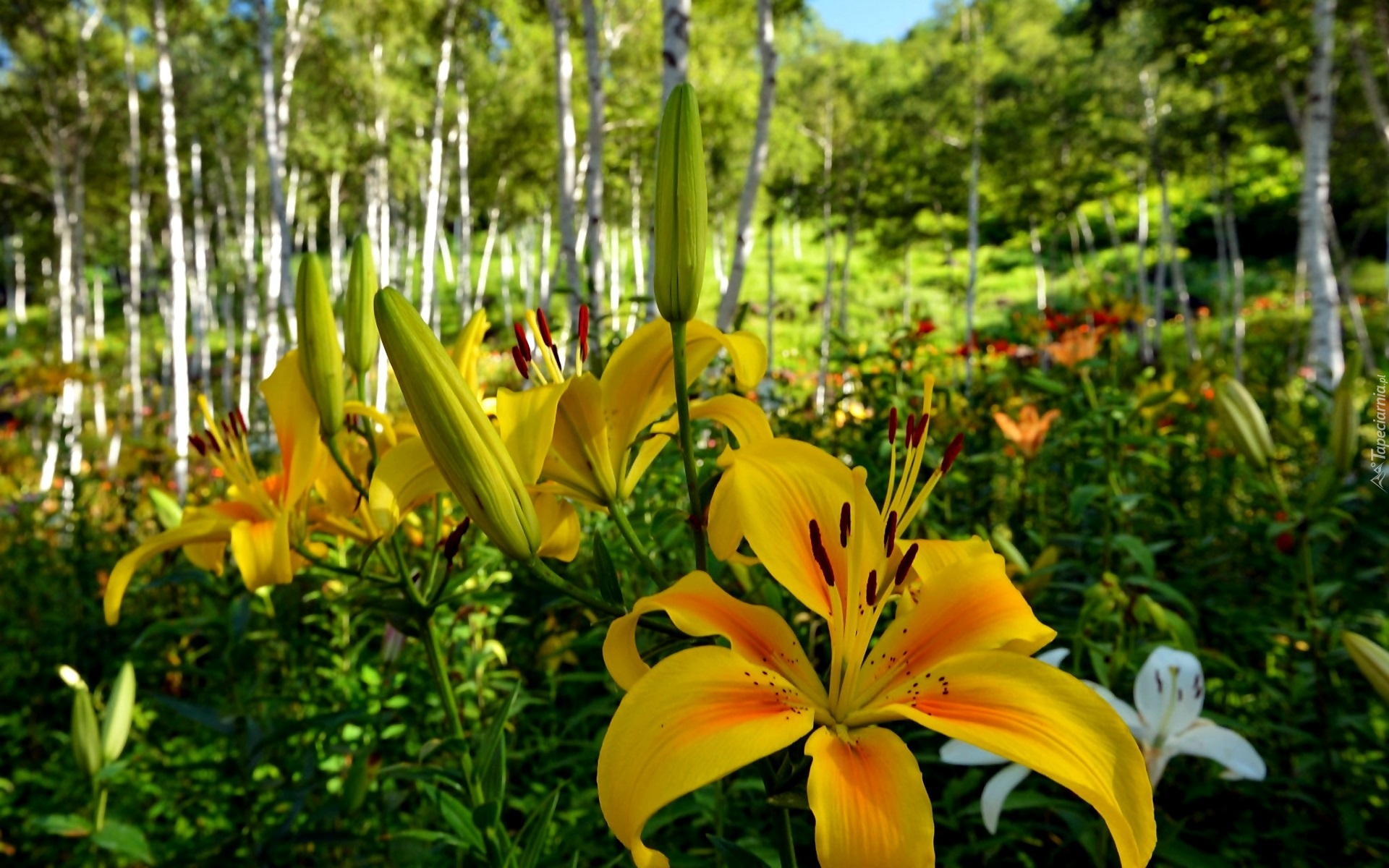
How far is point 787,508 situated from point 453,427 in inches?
7.8

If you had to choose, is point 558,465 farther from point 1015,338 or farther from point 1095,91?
point 1095,91

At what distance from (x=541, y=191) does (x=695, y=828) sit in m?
15.1

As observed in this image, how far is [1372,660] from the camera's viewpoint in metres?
0.74

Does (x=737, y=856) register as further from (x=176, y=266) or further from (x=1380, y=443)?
(x=176, y=266)

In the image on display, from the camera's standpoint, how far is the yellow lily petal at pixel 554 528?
1.92 ft

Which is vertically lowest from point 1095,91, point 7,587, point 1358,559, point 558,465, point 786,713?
point 7,587

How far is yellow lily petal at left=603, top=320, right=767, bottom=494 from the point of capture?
0.56m

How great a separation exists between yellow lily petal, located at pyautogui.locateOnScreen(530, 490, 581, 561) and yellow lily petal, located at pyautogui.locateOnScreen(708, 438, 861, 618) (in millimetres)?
135

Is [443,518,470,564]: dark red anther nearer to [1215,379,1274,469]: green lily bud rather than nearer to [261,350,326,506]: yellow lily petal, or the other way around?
[261,350,326,506]: yellow lily petal

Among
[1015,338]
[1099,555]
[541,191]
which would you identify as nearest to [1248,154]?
[541,191]

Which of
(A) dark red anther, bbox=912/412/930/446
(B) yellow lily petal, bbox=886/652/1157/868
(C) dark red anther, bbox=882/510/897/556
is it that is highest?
(A) dark red anther, bbox=912/412/930/446

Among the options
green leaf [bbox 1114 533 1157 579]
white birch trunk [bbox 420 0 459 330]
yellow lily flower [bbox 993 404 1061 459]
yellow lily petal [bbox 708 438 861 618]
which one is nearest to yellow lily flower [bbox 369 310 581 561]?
yellow lily petal [bbox 708 438 861 618]

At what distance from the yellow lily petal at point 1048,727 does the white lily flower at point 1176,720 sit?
0.51 metres

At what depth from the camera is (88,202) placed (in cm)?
1397
